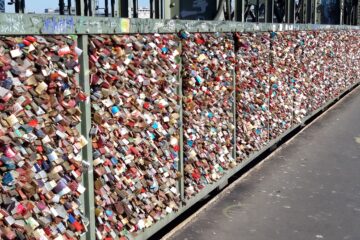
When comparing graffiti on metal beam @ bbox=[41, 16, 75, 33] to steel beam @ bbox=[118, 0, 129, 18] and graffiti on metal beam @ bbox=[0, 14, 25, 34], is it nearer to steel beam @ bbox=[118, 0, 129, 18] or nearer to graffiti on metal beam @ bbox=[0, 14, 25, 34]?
graffiti on metal beam @ bbox=[0, 14, 25, 34]

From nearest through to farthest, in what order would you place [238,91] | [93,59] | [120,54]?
[93,59]
[120,54]
[238,91]

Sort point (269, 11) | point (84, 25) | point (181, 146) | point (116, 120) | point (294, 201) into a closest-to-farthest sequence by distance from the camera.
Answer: point (84, 25)
point (116, 120)
point (181, 146)
point (294, 201)
point (269, 11)

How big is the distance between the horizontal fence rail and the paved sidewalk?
0.32 m

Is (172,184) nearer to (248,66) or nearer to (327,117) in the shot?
(248,66)

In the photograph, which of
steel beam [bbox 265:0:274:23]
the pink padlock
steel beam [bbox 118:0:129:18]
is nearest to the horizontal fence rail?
the pink padlock

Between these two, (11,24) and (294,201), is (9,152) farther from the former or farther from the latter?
(294,201)

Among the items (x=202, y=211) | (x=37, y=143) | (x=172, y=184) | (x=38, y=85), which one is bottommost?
(x=202, y=211)

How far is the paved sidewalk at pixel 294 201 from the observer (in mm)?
4824

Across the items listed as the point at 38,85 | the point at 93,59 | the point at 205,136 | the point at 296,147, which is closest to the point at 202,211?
the point at 205,136

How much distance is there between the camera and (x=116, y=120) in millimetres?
3625

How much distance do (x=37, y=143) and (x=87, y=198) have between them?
0.70 m

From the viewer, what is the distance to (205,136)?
539 cm

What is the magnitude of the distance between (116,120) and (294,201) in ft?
9.55

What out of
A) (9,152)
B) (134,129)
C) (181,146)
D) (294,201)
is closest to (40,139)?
(9,152)
